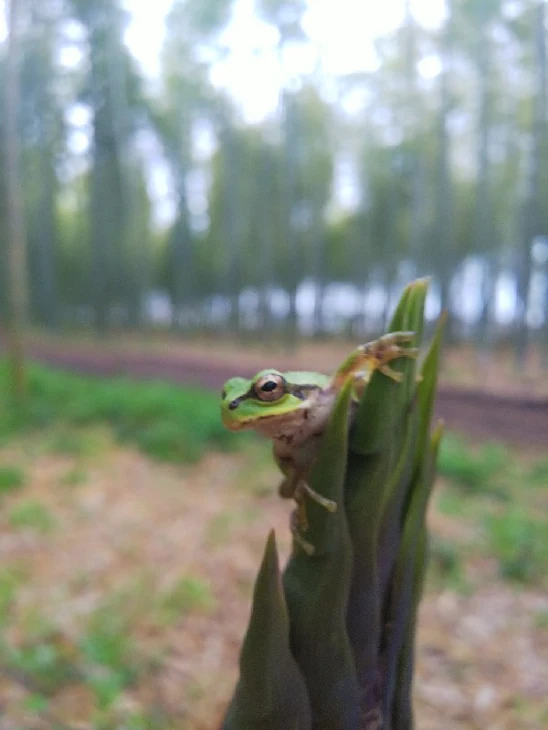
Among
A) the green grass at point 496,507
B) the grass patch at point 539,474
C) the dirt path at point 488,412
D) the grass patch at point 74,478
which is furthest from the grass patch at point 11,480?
the grass patch at point 539,474

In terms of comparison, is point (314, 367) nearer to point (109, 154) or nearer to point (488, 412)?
point (488, 412)

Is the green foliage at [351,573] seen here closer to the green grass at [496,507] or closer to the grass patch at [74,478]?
the green grass at [496,507]

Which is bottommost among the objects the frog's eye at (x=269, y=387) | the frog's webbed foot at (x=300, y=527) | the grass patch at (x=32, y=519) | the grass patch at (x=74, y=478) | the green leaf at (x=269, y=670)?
the grass patch at (x=74, y=478)

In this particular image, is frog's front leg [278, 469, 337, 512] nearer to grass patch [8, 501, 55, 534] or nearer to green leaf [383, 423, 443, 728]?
green leaf [383, 423, 443, 728]

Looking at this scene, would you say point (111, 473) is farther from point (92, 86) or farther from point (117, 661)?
point (92, 86)

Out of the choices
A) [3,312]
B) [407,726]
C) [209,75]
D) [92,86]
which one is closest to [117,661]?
[407,726]

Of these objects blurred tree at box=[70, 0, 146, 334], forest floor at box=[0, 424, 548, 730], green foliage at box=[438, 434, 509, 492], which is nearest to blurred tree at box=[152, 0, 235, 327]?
blurred tree at box=[70, 0, 146, 334]
